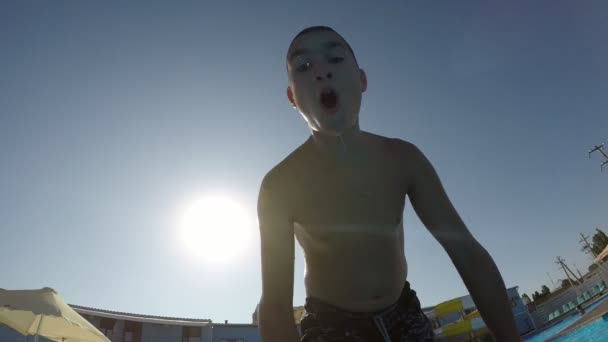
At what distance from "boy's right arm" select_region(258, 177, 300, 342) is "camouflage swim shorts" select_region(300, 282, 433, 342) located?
0.26 metres

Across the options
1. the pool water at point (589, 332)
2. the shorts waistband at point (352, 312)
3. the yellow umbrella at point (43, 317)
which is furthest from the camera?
the pool water at point (589, 332)

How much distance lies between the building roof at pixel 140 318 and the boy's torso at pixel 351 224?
25.2m

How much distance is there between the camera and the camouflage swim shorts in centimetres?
138

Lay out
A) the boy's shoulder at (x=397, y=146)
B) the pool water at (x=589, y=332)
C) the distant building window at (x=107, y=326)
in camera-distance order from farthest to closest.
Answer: the distant building window at (x=107, y=326) → the pool water at (x=589, y=332) → the boy's shoulder at (x=397, y=146)

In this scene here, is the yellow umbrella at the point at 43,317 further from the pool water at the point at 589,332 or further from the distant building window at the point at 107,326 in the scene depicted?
the pool water at the point at 589,332

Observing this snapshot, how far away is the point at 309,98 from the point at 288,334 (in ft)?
3.20

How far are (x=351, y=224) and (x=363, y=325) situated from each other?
433 millimetres

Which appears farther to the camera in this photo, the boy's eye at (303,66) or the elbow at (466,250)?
the boy's eye at (303,66)

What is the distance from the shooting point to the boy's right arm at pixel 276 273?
117 centimetres

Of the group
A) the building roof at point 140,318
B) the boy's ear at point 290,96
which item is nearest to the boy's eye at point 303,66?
the boy's ear at point 290,96

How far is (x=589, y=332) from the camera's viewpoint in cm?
1614

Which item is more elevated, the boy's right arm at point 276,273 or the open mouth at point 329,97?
the open mouth at point 329,97

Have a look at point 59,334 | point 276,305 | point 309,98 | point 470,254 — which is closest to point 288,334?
point 276,305

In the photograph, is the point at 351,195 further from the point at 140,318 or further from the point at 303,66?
the point at 140,318
